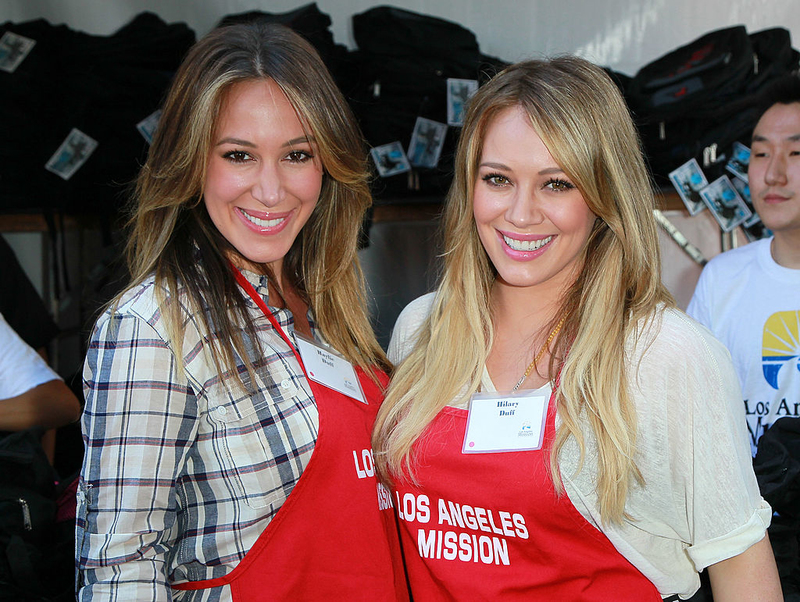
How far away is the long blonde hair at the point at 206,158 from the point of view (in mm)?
1404

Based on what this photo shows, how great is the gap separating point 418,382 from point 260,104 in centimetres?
65

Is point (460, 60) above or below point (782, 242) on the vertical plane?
above

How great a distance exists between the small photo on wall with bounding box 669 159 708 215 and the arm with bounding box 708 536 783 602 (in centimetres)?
201

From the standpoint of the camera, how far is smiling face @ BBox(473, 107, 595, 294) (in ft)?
4.94

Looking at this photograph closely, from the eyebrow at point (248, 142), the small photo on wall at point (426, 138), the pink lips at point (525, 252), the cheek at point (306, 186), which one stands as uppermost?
the small photo on wall at point (426, 138)

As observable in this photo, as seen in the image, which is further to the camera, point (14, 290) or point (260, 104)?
point (14, 290)

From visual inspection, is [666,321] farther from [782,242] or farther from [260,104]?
[782,242]

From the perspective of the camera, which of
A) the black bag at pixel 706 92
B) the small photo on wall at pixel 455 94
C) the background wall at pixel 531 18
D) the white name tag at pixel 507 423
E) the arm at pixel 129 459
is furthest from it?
the background wall at pixel 531 18

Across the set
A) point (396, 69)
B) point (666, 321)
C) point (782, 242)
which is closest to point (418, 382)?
point (666, 321)

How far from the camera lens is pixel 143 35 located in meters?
3.21

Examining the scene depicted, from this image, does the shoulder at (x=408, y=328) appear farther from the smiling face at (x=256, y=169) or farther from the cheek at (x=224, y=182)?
the cheek at (x=224, y=182)

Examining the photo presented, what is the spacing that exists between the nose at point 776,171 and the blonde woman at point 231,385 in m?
1.53

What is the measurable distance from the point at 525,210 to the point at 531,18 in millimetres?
2132

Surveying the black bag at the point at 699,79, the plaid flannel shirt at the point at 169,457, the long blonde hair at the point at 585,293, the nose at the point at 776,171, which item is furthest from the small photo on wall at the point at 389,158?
the plaid flannel shirt at the point at 169,457
